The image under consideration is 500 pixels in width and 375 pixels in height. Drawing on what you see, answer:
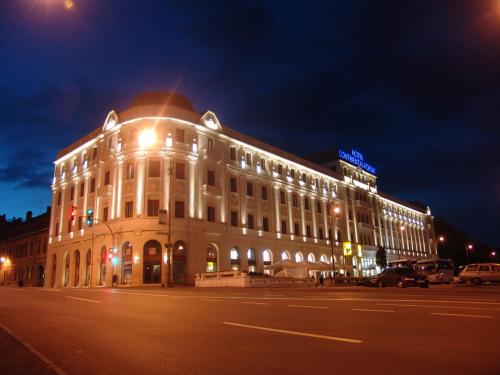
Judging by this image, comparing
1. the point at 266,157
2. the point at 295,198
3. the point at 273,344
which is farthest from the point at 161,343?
the point at 295,198

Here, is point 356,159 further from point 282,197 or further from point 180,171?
point 180,171

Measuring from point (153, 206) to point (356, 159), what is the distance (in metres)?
48.8

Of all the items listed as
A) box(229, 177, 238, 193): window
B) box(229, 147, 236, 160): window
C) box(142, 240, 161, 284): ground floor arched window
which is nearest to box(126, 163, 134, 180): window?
box(142, 240, 161, 284): ground floor arched window

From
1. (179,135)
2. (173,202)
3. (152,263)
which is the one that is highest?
(179,135)

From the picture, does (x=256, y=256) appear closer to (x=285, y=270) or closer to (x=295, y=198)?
(x=285, y=270)

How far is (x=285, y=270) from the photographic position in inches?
1719

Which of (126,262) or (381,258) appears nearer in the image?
(126,262)

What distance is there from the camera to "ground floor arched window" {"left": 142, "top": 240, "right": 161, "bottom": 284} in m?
40.9

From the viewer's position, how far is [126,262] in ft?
138

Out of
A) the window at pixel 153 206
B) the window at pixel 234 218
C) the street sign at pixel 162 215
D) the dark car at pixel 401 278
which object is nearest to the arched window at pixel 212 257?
the window at pixel 234 218

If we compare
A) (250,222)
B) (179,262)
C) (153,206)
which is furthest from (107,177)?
(250,222)

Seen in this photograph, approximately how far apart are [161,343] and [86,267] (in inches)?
1756

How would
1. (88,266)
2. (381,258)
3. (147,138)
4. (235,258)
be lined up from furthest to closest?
(381,258), (235,258), (88,266), (147,138)

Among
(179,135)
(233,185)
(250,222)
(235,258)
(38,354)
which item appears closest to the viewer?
(38,354)
